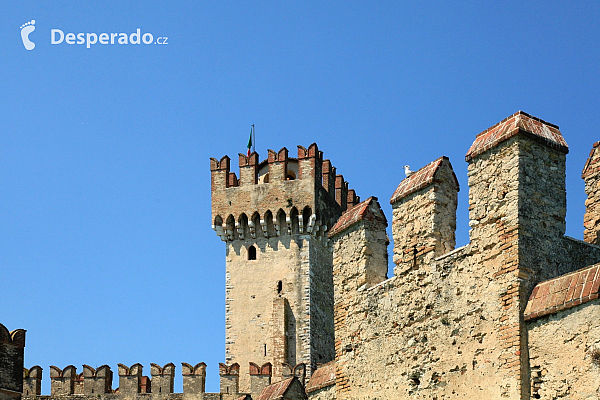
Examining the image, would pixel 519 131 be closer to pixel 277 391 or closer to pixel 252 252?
pixel 277 391

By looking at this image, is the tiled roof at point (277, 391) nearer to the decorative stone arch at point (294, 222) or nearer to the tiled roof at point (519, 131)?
the tiled roof at point (519, 131)

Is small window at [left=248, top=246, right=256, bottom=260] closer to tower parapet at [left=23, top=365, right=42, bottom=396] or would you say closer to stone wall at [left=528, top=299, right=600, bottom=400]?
tower parapet at [left=23, top=365, right=42, bottom=396]

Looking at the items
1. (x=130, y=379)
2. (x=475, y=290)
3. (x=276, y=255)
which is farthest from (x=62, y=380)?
(x=475, y=290)

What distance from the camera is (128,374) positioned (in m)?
31.1

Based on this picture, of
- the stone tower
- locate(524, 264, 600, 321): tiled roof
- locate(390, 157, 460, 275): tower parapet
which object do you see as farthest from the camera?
the stone tower

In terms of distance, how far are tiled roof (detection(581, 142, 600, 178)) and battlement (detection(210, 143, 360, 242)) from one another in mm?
21646

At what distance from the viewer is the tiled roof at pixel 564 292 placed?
432 inches

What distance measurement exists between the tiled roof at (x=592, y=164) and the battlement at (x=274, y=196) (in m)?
21.6

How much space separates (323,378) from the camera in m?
16.1

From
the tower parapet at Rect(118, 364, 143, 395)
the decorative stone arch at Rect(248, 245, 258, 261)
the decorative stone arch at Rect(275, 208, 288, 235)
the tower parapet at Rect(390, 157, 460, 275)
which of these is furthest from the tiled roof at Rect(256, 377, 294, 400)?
the decorative stone arch at Rect(248, 245, 258, 261)

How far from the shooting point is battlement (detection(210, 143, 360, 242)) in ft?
118

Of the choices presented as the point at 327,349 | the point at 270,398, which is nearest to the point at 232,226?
the point at 327,349

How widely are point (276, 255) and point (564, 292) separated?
25232 mm

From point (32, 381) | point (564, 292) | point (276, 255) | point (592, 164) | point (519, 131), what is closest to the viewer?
point (564, 292)
